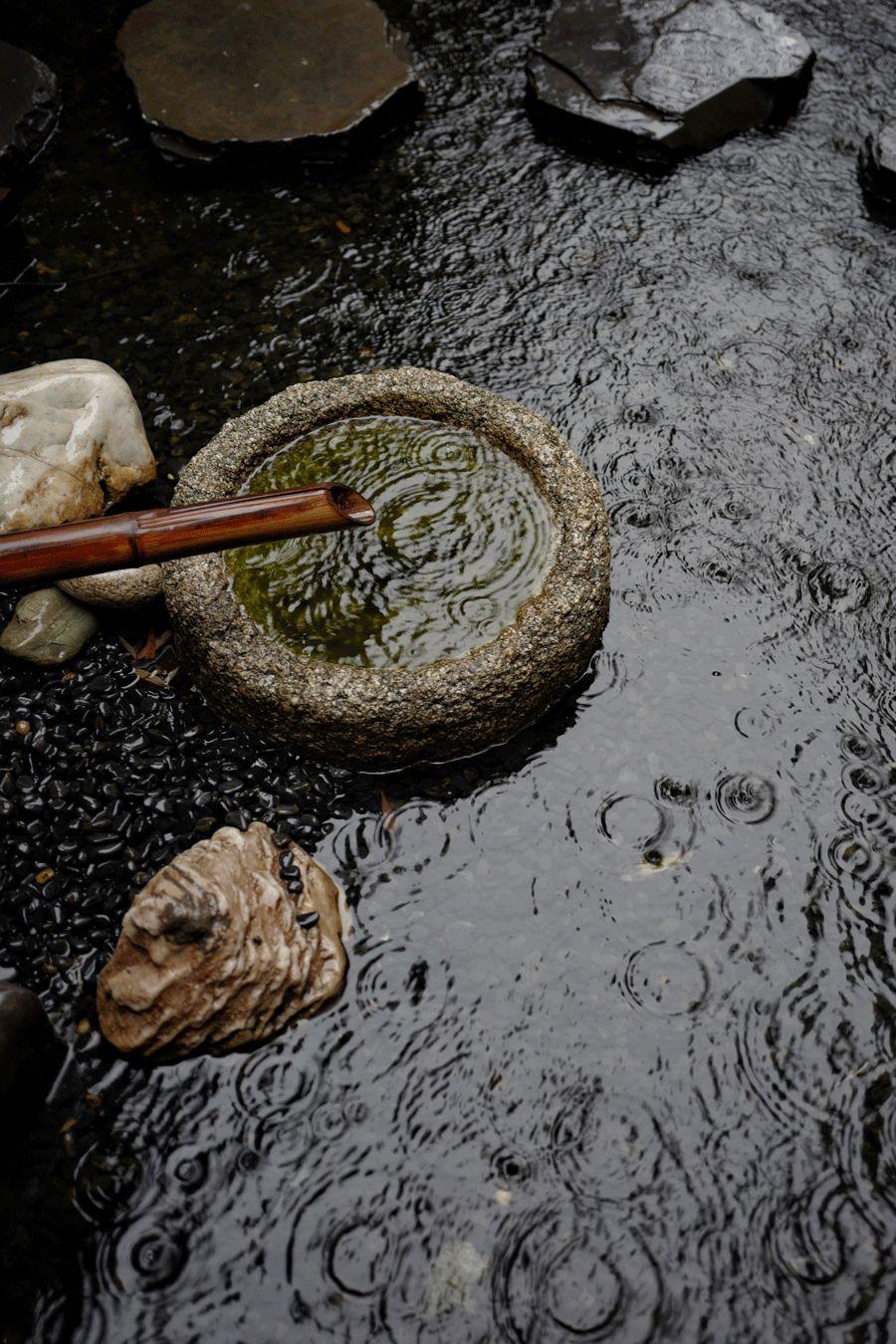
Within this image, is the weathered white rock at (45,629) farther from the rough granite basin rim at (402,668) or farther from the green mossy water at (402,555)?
the green mossy water at (402,555)

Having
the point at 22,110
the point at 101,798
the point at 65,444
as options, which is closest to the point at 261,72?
the point at 22,110

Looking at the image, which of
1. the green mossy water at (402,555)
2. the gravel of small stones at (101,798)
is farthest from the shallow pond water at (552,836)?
the green mossy water at (402,555)

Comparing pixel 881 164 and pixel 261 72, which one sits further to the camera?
pixel 261 72

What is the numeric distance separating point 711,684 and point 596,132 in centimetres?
288

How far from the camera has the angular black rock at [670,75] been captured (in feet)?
15.3

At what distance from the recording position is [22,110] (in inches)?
183

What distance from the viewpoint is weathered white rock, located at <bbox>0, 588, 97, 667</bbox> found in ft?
10.7

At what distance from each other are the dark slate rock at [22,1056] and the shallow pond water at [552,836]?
80 millimetres

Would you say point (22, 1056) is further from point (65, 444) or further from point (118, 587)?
point (65, 444)

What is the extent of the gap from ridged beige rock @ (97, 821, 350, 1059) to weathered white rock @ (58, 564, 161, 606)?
914 mm

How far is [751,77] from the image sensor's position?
470cm

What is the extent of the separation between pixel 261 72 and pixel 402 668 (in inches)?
134

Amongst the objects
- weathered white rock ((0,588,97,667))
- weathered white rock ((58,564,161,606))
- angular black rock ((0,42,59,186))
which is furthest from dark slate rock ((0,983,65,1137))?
angular black rock ((0,42,59,186))

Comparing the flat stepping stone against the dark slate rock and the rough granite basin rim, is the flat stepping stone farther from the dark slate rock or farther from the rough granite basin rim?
the dark slate rock
